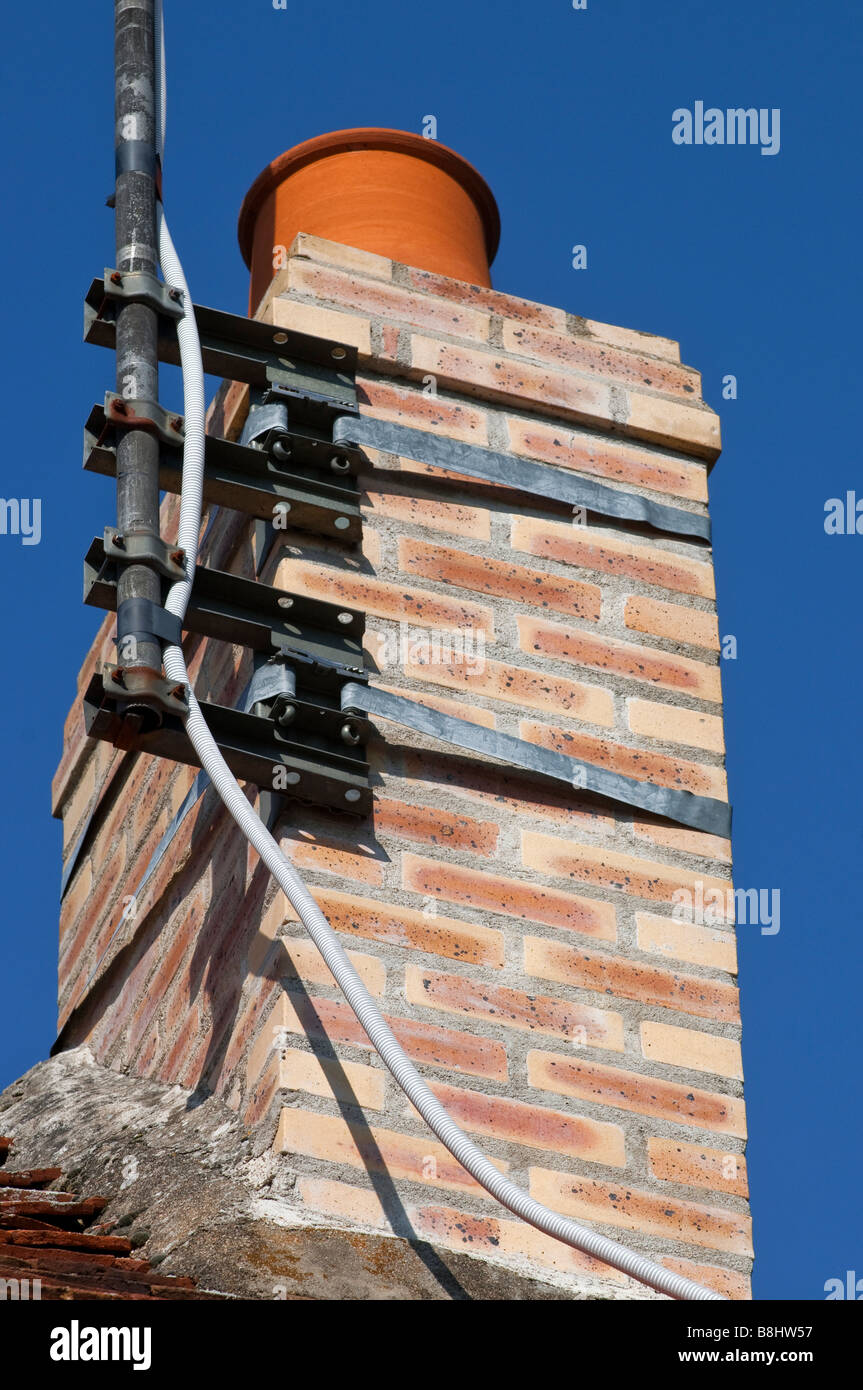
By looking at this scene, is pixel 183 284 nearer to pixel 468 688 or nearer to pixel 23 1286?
pixel 468 688

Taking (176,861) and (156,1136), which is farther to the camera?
(176,861)

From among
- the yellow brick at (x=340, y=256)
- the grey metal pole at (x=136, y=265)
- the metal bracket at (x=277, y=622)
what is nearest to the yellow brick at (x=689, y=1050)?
the metal bracket at (x=277, y=622)

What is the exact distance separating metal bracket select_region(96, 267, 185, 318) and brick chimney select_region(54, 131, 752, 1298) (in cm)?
43

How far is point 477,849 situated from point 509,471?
118 centimetres

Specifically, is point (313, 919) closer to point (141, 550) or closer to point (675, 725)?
point (141, 550)

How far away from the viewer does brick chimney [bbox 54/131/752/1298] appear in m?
5.54

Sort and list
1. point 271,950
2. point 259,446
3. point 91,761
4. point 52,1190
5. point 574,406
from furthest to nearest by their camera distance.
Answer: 1. point 91,761
2. point 574,406
3. point 259,446
4. point 52,1190
5. point 271,950

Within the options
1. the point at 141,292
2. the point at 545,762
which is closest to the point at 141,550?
the point at 141,292

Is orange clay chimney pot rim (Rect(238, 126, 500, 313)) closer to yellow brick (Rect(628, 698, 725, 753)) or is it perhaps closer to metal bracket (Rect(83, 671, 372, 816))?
yellow brick (Rect(628, 698, 725, 753))

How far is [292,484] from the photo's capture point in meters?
6.29

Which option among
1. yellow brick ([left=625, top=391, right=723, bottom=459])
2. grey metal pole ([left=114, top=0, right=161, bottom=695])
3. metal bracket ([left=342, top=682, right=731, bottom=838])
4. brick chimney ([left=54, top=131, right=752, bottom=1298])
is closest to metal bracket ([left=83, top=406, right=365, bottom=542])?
brick chimney ([left=54, top=131, right=752, bottom=1298])

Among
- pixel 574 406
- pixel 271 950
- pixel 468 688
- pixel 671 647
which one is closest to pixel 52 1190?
pixel 271 950

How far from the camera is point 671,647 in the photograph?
656 centimetres

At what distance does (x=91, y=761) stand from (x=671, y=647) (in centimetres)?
244
